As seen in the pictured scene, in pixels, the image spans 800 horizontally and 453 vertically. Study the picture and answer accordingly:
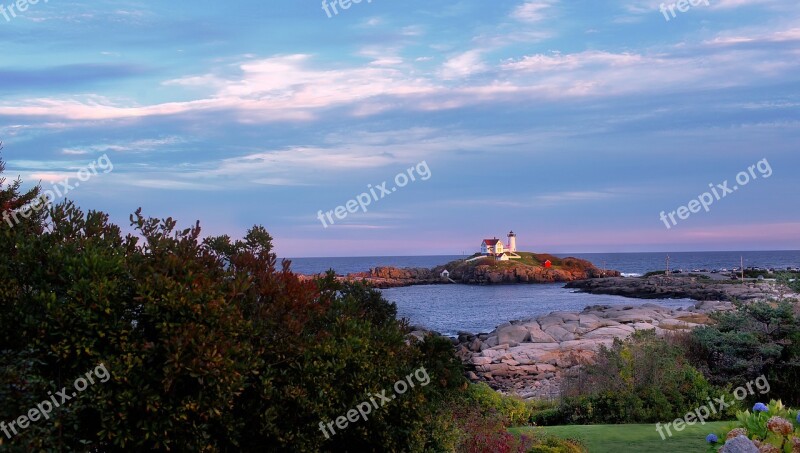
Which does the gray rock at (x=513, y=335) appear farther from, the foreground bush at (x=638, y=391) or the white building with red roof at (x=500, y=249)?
the white building with red roof at (x=500, y=249)

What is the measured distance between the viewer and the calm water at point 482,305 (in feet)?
205

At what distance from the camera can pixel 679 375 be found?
52.2 feet

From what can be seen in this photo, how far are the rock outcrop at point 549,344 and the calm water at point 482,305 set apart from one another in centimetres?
1170

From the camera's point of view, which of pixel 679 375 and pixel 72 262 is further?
pixel 679 375

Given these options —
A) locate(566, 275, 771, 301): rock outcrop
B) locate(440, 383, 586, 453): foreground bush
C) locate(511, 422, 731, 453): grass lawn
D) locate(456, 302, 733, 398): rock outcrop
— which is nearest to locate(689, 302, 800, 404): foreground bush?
locate(511, 422, 731, 453): grass lawn

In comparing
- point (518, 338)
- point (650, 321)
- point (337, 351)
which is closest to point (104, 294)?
Result: point (337, 351)

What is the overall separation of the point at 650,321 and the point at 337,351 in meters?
35.3

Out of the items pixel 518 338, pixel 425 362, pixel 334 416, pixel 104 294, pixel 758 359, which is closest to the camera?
pixel 104 294

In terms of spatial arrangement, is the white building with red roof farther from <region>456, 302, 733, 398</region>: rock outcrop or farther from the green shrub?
the green shrub

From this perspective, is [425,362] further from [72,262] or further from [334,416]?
[72,262]

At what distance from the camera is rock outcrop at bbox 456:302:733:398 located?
29.8m

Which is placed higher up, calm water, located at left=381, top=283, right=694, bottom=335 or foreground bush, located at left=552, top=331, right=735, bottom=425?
foreground bush, located at left=552, top=331, right=735, bottom=425

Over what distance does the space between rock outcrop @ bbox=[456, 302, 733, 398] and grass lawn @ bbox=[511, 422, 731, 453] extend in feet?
34.4

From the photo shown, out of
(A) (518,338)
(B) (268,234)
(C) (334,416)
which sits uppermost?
(B) (268,234)
